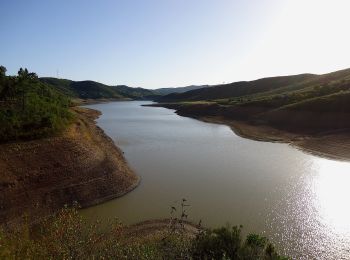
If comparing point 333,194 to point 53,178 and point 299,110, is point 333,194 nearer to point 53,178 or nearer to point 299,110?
point 53,178

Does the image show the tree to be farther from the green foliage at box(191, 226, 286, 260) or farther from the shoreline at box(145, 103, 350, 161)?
the shoreline at box(145, 103, 350, 161)

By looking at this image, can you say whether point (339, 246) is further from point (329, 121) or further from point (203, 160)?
point (329, 121)

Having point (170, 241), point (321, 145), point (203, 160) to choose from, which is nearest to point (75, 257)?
point (170, 241)

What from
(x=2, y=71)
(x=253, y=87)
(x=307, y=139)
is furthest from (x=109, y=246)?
(x=253, y=87)

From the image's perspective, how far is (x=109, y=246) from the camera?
13.1 metres

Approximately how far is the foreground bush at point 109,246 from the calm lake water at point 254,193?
235 inches

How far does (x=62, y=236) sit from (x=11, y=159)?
67.9ft

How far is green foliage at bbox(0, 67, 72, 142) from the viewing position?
1332 inches

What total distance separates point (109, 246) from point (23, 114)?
27.9 meters

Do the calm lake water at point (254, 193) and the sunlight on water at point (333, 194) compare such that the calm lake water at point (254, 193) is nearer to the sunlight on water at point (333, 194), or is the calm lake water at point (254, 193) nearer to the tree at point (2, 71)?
the sunlight on water at point (333, 194)

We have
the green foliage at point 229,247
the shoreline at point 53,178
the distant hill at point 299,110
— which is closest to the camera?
the green foliage at point 229,247

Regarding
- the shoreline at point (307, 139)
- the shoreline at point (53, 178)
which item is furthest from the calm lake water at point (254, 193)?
the shoreline at point (307, 139)

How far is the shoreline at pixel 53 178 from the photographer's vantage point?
86.1ft

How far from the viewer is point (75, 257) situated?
1117 cm
